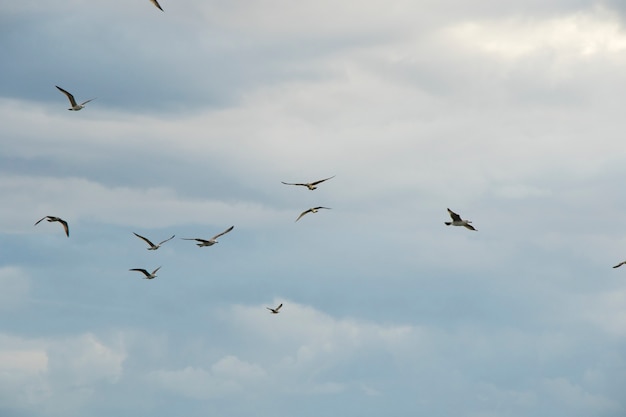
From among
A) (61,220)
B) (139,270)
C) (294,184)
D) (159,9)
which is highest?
(159,9)

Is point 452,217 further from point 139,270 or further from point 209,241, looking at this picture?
point 139,270

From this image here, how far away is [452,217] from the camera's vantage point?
145250 millimetres

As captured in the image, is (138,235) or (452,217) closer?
(452,217)

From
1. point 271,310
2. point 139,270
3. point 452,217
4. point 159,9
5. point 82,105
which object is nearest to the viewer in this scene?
point 159,9

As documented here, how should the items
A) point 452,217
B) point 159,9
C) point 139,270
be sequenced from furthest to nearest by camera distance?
point 139,270 < point 452,217 < point 159,9

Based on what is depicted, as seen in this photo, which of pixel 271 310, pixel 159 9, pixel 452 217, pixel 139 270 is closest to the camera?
pixel 159 9

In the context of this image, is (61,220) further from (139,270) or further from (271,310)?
(271,310)

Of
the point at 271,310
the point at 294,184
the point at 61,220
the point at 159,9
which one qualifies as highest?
the point at 159,9

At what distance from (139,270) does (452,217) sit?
53.1 m

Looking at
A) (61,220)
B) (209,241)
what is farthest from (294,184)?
(61,220)

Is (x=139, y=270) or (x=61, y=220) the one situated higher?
(x=61, y=220)

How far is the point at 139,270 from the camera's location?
170 metres

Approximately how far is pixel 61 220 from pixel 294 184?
111 feet

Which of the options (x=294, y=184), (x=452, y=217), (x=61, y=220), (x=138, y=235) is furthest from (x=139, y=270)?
(x=452, y=217)
